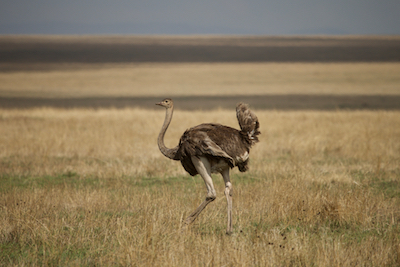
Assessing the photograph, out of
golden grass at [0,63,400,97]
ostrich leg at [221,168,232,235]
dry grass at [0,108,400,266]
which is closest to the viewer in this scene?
dry grass at [0,108,400,266]

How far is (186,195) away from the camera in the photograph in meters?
8.72

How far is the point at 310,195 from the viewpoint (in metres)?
7.82

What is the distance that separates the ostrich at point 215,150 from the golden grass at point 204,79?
33.6 metres

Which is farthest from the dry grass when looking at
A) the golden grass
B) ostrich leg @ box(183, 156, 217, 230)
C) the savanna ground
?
the golden grass

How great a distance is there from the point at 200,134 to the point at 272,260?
201 centimetres

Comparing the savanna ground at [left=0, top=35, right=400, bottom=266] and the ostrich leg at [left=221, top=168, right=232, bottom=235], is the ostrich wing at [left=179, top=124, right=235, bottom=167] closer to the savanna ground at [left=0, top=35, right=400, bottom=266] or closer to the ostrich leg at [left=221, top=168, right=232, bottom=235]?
the ostrich leg at [left=221, top=168, right=232, bottom=235]

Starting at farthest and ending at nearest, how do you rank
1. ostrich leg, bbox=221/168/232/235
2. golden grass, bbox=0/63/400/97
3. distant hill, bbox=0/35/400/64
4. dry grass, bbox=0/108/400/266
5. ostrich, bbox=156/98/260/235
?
distant hill, bbox=0/35/400/64
golden grass, bbox=0/63/400/97
ostrich, bbox=156/98/260/235
ostrich leg, bbox=221/168/232/235
dry grass, bbox=0/108/400/266

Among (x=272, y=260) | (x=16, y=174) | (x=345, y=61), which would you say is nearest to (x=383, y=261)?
(x=272, y=260)

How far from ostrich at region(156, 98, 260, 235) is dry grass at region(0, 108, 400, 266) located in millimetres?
566

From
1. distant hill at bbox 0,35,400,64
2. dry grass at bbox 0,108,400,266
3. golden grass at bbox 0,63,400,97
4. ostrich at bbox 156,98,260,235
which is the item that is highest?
distant hill at bbox 0,35,400,64

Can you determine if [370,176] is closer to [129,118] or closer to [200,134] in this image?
[200,134]

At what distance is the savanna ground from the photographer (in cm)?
577

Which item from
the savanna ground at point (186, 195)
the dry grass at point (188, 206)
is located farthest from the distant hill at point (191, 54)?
the dry grass at point (188, 206)

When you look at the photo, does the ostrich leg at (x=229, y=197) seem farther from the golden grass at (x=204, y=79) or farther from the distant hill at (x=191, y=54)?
the distant hill at (x=191, y=54)
